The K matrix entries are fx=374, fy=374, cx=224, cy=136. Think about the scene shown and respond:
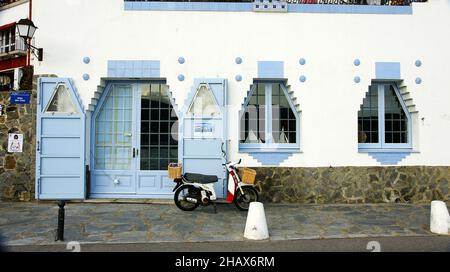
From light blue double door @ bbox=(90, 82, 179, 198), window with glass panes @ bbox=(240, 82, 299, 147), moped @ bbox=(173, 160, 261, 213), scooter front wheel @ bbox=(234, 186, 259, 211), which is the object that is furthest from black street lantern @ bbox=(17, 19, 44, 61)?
scooter front wheel @ bbox=(234, 186, 259, 211)

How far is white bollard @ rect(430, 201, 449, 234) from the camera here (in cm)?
675

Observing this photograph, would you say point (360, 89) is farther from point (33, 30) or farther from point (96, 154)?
point (33, 30)

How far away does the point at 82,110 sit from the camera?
9531 millimetres

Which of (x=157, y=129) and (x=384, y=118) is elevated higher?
(x=384, y=118)

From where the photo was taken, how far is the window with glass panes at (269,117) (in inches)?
394

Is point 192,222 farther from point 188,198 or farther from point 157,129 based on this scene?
point 157,129

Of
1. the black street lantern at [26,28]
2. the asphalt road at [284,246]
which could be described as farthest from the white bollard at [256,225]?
the black street lantern at [26,28]

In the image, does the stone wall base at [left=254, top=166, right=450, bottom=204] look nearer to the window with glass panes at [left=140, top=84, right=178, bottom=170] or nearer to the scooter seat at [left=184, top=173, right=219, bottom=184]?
the scooter seat at [left=184, top=173, right=219, bottom=184]

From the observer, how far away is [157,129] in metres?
9.93

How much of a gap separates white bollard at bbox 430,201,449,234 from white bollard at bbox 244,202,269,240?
123 inches

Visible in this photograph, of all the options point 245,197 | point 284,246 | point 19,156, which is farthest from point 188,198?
point 19,156

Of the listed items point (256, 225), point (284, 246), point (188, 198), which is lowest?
point (284, 246)

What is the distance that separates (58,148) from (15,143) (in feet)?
3.97

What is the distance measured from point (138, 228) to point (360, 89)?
655 centimetres
